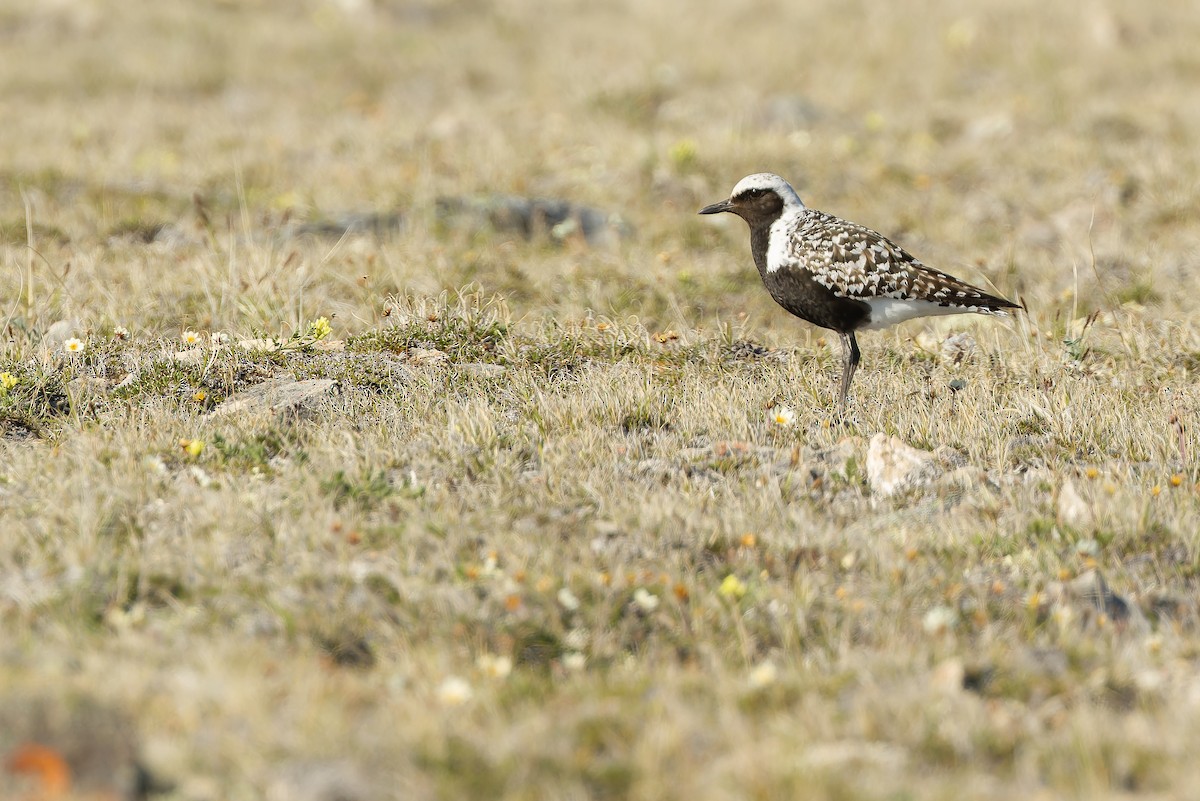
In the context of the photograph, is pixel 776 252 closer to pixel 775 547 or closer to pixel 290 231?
pixel 775 547

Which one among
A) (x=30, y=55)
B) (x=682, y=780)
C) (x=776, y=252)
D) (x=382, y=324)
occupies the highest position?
(x=30, y=55)

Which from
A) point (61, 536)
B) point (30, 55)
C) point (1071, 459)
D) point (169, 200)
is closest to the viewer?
point (61, 536)

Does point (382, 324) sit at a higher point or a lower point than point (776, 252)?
lower

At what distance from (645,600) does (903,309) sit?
2.89 meters

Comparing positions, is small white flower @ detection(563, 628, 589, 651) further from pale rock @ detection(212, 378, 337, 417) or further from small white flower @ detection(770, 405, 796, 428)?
pale rock @ detection(212, 378, 337, 417)

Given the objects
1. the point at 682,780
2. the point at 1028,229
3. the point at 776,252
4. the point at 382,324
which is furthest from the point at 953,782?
the point at 1028,229

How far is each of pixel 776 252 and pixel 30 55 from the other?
505 inches

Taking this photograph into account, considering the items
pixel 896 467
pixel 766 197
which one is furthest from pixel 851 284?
pixel 896 467

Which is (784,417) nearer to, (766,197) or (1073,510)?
(1073,510)

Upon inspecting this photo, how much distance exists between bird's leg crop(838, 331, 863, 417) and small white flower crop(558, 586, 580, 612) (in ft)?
7.47

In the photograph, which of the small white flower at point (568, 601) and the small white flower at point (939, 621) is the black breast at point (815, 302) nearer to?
the small white flower at point (939, 621)

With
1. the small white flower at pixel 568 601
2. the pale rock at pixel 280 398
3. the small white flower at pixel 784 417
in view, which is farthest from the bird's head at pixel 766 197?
the small white flower at pixel 568 601

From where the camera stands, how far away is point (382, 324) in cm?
721

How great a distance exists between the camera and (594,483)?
5156mm
